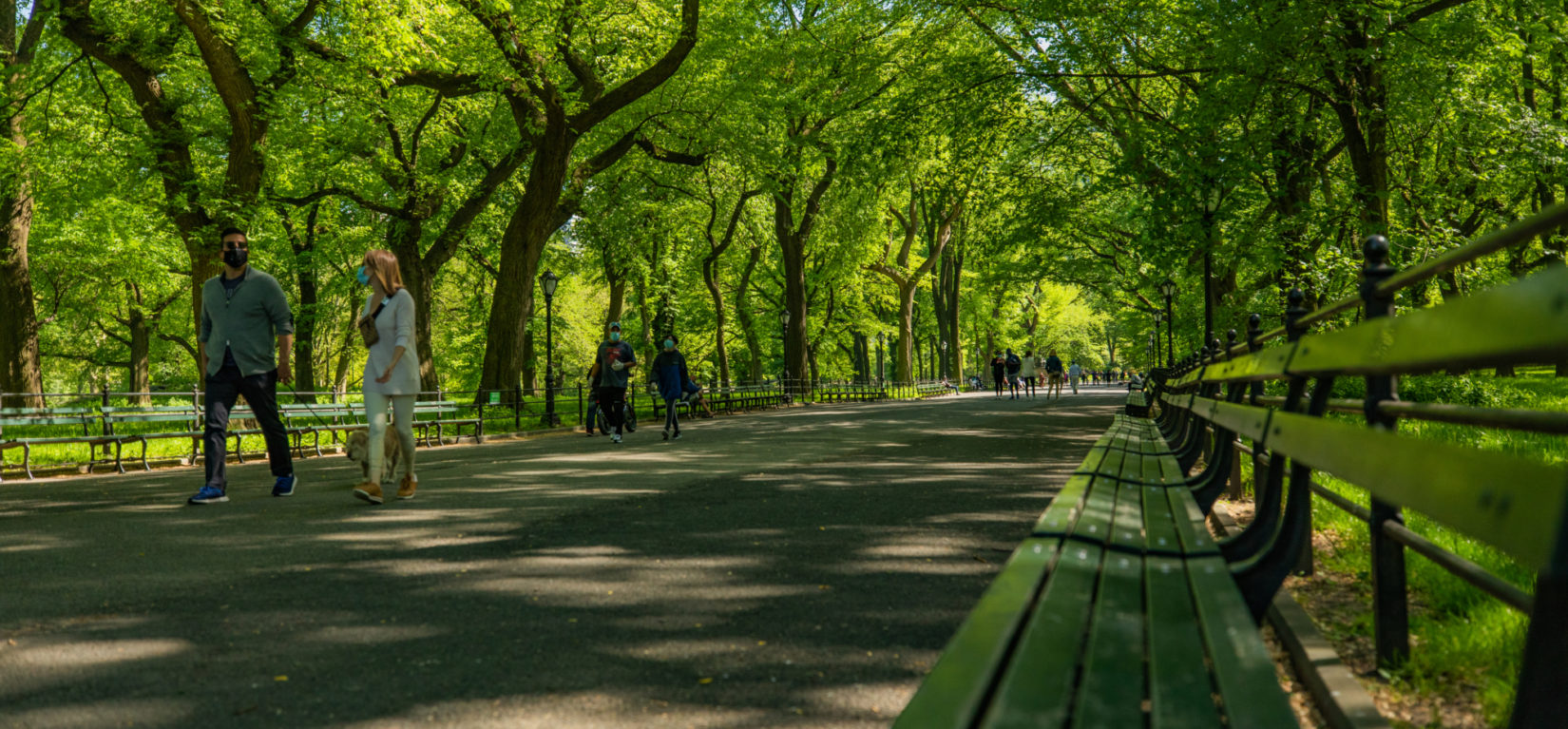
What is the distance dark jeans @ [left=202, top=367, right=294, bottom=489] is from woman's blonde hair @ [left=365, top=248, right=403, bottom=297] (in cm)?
122

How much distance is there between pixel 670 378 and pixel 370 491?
29.1ft

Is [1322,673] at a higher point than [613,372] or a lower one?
lower

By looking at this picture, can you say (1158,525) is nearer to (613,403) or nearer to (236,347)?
(236,347)

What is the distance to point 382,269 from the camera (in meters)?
7.67

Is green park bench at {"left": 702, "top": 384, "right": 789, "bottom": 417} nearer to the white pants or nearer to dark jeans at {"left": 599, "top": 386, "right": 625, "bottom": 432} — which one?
dark jeans at {"left": 599, "top": 386, "right": 625, "bottom": 432}

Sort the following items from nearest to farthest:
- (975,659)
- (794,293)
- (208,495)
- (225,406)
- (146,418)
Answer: (975,659) < (208,495) < (225,406) < (146,418) < (794,293)

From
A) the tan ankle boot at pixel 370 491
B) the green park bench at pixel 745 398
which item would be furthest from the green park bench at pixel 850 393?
the tan ankle boot at pixel 370 491

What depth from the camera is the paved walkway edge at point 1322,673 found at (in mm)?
2277

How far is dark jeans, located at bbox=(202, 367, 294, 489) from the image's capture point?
25.6 ft

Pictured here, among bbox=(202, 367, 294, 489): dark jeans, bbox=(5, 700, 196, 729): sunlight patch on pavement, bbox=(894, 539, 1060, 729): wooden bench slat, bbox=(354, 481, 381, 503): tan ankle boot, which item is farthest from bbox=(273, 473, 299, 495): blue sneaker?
bbox=(894, 539, 1060, 729): wooden bench slat

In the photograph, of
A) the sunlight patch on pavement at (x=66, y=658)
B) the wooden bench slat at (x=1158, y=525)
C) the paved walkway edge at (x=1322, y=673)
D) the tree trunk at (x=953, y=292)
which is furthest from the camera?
the tree trunk at (x=953, y=292)

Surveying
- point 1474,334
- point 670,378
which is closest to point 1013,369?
point 670,378

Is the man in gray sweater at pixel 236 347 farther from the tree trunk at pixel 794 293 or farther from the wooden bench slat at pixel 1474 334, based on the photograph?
the tree trunk at pixel 794 293

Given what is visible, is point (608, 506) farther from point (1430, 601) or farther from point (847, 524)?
point (1430, 601)
